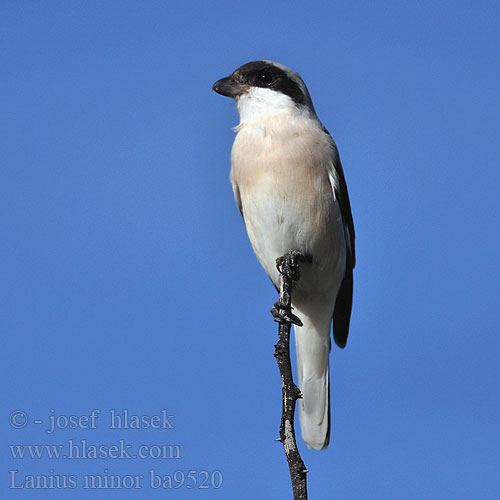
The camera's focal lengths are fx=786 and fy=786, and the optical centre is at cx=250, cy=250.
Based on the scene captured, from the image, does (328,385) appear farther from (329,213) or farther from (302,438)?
(329,213)

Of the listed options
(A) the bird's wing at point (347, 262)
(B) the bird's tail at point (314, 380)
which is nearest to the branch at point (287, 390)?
(A) the bird's wing at point (347, 262)

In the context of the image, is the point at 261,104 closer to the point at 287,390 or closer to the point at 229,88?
the point at 229,88

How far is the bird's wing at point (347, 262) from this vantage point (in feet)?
17.4

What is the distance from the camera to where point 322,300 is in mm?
5828

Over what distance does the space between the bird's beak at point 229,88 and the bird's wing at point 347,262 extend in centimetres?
75

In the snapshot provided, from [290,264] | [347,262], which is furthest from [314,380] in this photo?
[290,264]

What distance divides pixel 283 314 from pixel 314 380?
1.86 meters

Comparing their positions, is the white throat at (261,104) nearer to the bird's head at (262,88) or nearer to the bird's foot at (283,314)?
the bird's head at (262,88)

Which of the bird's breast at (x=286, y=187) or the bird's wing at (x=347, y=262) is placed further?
the bird's wing at (x=347, y=262)

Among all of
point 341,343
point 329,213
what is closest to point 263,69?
point 329,213

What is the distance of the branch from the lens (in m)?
3.13

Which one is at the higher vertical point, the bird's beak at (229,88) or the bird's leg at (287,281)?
the bird's beak at (229,88)

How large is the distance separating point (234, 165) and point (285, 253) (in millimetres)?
681

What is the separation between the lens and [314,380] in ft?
19.4
